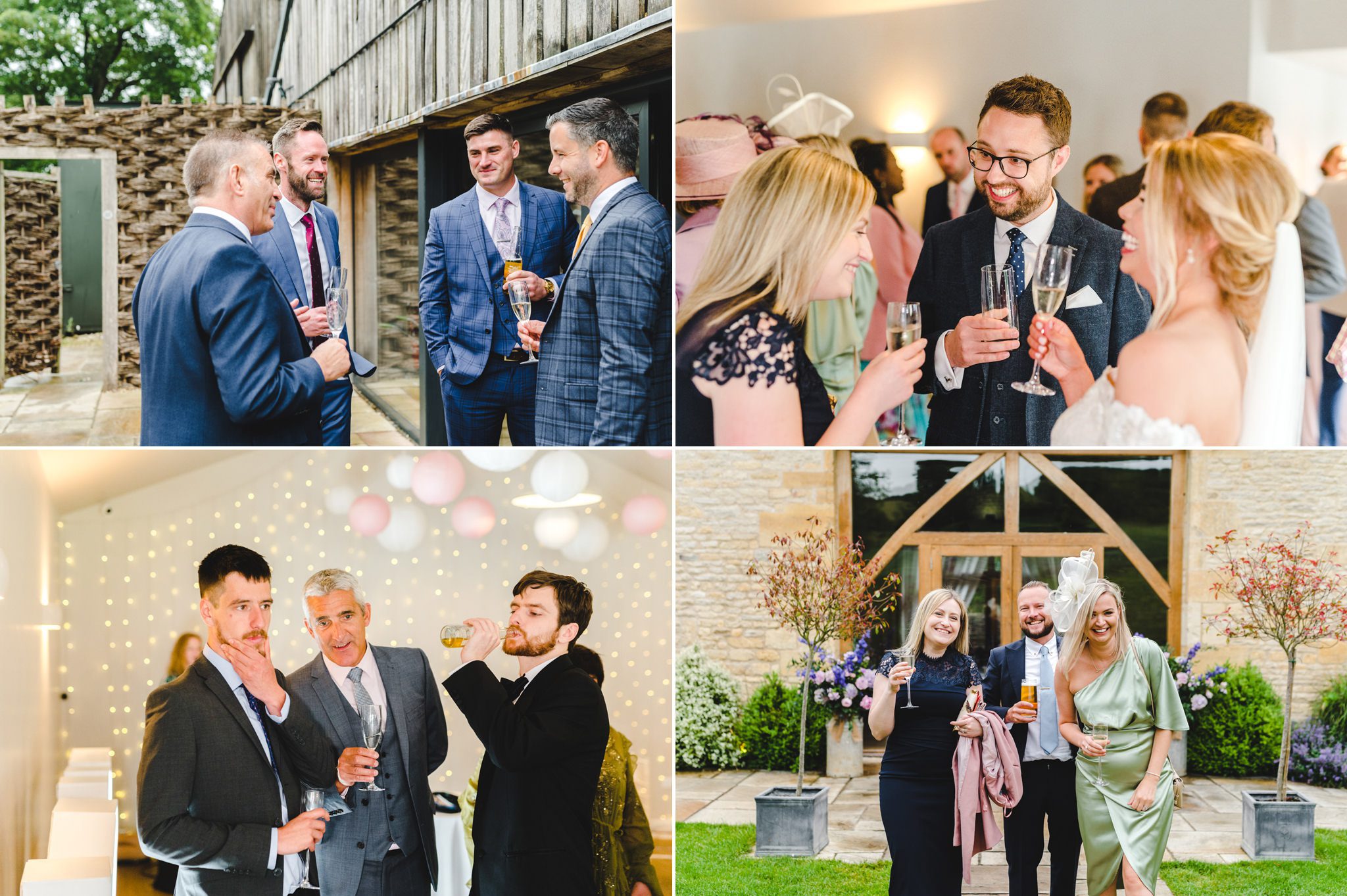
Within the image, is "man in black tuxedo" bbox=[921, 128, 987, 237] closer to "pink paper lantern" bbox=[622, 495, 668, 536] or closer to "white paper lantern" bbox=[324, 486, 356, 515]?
"pink paper lantern" bbox=[622, 495, 668, 536]

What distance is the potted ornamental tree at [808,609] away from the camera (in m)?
4.11

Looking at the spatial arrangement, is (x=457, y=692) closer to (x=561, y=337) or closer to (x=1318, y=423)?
(x=561, y=337)

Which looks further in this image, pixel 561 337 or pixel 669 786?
pixel 669 786

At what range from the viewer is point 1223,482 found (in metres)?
4.05

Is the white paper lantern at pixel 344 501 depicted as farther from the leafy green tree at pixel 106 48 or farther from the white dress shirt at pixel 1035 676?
the white dress shirt at pixel 1035 676

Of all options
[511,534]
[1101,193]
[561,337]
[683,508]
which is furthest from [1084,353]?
[511,534]

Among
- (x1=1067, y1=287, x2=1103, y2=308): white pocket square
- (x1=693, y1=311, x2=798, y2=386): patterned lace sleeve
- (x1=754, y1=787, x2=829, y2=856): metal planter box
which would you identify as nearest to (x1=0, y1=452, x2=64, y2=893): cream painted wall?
(x1=693, y1=311, x2=798, y2=386): patterned lace sleeve

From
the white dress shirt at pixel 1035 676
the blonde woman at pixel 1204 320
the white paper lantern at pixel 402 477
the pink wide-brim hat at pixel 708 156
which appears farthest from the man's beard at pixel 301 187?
the white dress shirt at pixel 1035 676

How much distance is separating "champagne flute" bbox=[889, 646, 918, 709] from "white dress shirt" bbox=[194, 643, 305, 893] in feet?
6.73

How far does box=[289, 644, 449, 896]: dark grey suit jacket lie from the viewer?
156 inches

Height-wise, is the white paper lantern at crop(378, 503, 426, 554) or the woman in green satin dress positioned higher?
the white paper lantern at crop(378, 503, 426, 554)

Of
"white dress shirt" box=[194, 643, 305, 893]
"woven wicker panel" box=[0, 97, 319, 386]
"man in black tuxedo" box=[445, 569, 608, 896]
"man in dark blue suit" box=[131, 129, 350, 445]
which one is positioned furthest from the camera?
"man in black tuxedo" box=[445, 569, 608, 896]

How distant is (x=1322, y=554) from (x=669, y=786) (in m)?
2.35

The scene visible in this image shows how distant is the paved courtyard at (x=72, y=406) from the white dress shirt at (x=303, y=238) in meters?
0.39
